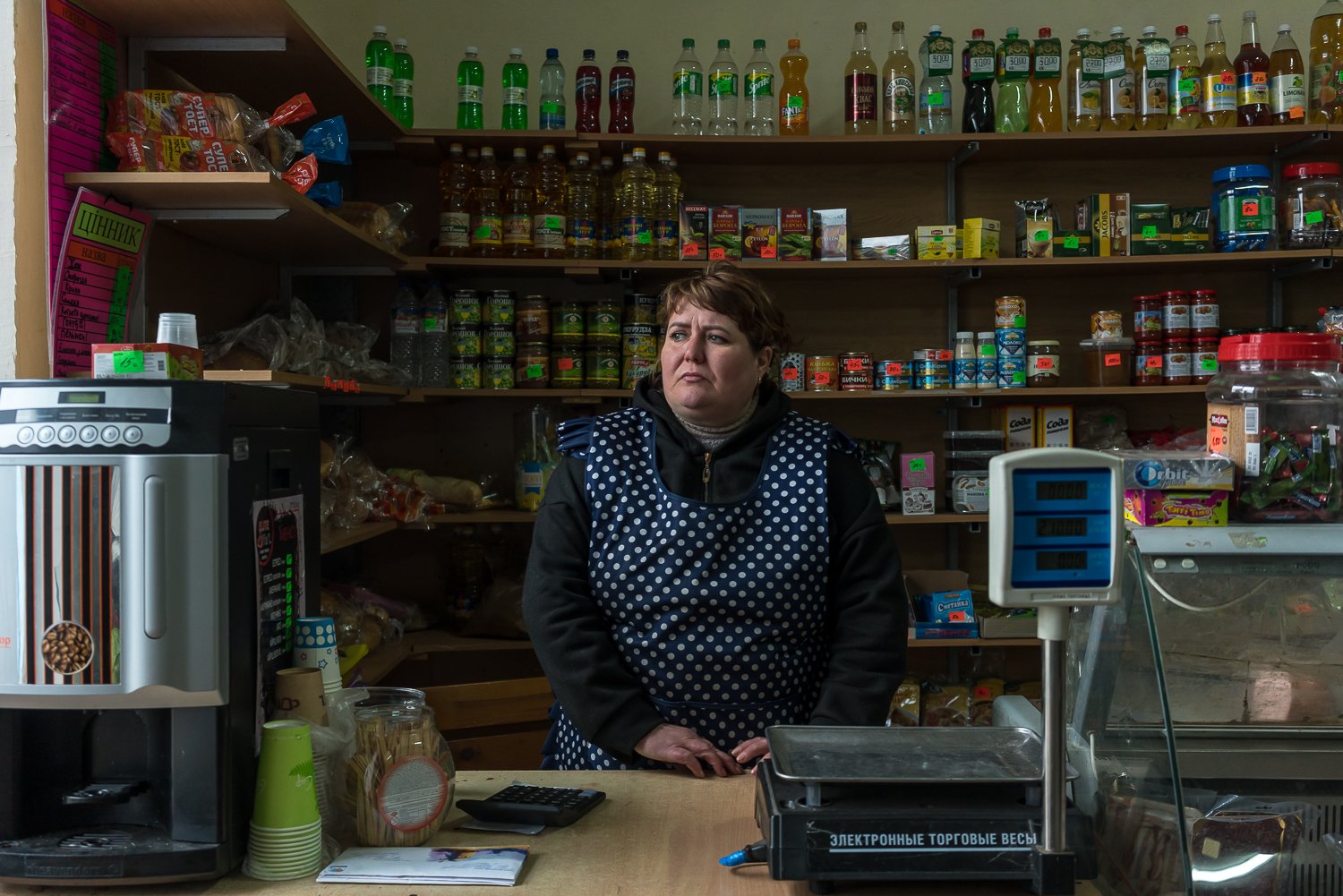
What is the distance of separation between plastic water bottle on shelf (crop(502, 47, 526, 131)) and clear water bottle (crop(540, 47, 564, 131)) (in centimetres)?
7

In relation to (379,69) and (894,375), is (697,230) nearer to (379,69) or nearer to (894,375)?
(894,375)

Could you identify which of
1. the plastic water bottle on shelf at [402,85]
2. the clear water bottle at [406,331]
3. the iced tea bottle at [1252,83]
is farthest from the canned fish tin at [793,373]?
the iced tea bottle at [1252,83]

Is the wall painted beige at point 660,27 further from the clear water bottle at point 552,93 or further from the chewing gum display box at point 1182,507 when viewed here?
the chewing gum display box at point 1182,507

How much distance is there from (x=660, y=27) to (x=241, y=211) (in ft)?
6.51

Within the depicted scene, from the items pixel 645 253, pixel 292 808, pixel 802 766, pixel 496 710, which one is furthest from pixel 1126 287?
pixel 292 808

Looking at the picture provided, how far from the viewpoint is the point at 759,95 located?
3.67m

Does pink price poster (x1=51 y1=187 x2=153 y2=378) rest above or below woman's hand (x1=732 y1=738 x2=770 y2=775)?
above

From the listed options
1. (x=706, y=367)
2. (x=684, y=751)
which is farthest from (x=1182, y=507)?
(x=706, y=367)

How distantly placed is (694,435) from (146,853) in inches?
48.7

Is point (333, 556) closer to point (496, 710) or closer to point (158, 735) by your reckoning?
point (496, 710)

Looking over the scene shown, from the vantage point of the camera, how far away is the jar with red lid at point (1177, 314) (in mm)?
3615

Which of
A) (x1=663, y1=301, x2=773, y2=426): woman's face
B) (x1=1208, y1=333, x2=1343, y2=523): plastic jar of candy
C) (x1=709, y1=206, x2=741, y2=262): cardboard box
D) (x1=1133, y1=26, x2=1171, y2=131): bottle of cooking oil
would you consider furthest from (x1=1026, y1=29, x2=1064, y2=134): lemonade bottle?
(x1=1208, y1=333, x2=1343, y2=523): plastic jar of candy

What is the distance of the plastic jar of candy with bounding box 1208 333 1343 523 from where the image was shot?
143cm

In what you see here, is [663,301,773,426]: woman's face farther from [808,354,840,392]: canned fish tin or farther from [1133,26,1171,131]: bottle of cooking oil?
[1133,26,1171,131]: bottle of cooking oil
